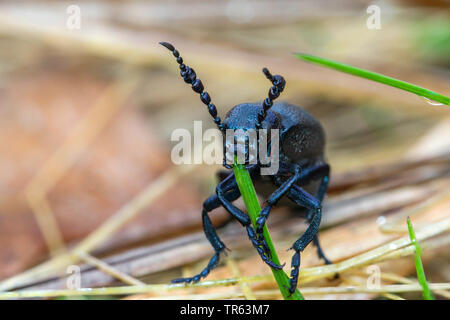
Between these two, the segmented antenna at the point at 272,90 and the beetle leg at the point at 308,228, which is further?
the beetle leg at the point at 308,228

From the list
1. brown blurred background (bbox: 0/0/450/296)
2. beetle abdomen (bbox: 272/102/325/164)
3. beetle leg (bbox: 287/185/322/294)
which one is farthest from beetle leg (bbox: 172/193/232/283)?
brown blurred background (bbox: 0/0/450/296)

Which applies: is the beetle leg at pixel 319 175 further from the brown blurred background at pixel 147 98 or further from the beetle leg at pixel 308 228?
the brown blurred background at pixel 147 98

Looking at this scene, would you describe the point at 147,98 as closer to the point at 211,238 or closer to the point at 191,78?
the point at 211,238

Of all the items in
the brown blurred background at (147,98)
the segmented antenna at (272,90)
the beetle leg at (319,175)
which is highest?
the brown blurred background at (147,98)

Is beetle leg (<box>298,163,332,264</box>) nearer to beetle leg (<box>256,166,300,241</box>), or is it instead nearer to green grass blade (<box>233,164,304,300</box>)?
beetle leg (<box>256,166,300,241</box>)

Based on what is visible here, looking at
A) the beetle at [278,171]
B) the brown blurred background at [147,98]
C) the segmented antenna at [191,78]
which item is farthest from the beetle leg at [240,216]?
the brown blurred background at [147,98]

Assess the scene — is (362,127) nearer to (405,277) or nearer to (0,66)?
(405,277)

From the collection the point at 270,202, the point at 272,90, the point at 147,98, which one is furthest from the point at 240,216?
the point at 147,98
